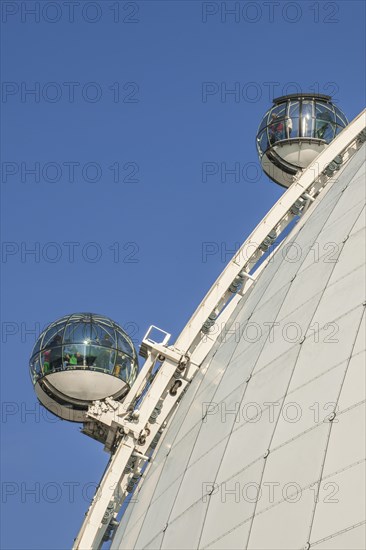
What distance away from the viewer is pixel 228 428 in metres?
36.7

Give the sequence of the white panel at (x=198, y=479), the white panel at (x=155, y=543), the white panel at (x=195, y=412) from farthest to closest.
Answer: the white panel at (x=195, y=412), the white panel at (x=155, y=543), the white panel at (x=198, y=479)

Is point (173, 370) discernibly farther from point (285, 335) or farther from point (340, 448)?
point (340, 448)

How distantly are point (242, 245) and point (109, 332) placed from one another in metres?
4.39

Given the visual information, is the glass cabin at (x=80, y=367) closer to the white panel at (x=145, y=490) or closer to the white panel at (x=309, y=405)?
the white panel at (x=145, y=490)

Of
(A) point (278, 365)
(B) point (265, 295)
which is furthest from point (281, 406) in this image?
(B) point (265, 295)

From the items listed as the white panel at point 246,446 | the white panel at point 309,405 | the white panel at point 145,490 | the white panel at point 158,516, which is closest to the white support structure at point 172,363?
the white panel at point 145,490

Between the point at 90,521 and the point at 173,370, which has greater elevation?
the point at 173,370

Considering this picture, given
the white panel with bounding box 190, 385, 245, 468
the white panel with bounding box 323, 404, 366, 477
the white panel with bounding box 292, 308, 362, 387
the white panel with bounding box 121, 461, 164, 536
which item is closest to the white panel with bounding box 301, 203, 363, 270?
the white panel with bounding box 292, 308, 362, 387

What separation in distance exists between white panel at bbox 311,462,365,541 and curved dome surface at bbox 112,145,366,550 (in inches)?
0.9

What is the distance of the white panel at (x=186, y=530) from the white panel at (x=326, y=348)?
342 centimetres

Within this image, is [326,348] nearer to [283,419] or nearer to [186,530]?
[283,419]

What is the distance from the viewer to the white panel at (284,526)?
31.3 metres

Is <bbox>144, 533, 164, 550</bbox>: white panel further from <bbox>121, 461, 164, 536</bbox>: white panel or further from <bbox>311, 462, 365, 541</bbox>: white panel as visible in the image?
<bbox>311, 462, 365, 541</bbox>: white panel

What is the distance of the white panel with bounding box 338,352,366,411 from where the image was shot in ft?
106
